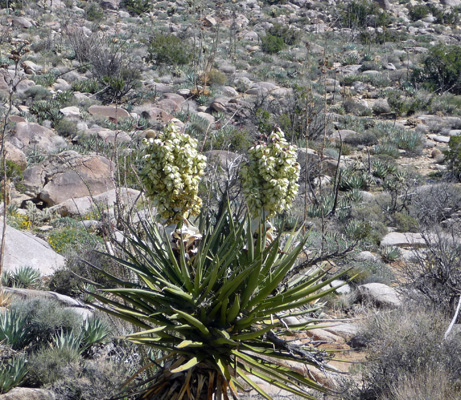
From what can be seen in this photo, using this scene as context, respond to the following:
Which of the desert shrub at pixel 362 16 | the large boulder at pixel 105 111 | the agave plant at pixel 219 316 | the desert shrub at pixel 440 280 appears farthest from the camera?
the desert shrub at pixel 362 16

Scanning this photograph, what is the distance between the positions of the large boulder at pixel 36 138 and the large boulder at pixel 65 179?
4.80 ft

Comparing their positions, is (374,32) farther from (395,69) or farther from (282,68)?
(282,68)

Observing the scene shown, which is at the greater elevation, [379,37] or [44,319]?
[44,319]

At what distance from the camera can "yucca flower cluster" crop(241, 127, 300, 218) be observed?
324 centimetres

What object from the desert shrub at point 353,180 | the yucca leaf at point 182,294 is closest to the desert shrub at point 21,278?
the yucca leaf at point 182,294

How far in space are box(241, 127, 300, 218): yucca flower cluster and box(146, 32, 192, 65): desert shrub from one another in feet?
64.4

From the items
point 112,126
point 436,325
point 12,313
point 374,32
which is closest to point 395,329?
point 436,325

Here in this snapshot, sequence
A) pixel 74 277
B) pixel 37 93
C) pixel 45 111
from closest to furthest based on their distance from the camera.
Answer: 1. pixel 74 277
2. pixel 45 111
3. pixel 37 93

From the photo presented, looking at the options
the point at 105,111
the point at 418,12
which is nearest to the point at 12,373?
the point at 105,111

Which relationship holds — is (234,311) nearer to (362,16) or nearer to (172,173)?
(172,173)

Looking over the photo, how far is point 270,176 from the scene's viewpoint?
3.25 metres

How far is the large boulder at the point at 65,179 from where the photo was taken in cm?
1049

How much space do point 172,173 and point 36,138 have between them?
11.1m

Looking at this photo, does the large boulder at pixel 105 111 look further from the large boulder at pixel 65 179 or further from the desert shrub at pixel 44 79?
the large boulder at pixel 65 179
